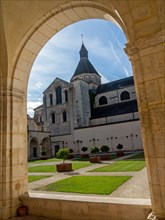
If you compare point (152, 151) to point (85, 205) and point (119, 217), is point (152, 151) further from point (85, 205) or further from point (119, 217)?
point (85, 205)

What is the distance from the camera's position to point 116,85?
3581cm

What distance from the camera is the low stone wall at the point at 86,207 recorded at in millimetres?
2498

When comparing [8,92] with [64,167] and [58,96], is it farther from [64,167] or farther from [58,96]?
[58,96]

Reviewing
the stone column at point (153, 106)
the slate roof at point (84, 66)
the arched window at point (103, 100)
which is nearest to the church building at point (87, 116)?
the arched window at point (103, 100)

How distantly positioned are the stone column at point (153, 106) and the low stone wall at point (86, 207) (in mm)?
406

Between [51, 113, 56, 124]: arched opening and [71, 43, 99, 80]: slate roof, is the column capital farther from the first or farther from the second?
[71, 43, 99, 80]: slate roof

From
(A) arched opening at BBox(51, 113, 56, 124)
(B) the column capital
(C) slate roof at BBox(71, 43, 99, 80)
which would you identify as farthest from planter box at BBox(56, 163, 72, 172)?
(C) slate roof at BBox(71, 43, 99, 80)

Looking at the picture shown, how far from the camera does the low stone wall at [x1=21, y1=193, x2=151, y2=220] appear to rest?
8.20ft

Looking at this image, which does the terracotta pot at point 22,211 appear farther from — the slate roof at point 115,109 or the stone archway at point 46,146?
the stone archway at point 46,146

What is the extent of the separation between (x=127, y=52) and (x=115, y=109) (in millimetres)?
30042

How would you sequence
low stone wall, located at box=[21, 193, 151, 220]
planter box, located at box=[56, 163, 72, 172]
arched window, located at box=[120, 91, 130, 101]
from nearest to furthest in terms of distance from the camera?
low stone wall, located at box=[21, 193, 151, 220]
planter box, located at box=[56, 163, 72, 172]
arched window, located at box=[120, 91, 130, 101]

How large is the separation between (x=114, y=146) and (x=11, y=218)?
23.4 meters

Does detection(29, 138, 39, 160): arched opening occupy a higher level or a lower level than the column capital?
lower

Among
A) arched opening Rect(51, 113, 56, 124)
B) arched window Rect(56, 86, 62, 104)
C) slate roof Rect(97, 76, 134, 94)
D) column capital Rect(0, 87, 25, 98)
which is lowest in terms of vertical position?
column capital Rect(0, 87, 25, 98)
